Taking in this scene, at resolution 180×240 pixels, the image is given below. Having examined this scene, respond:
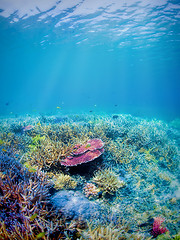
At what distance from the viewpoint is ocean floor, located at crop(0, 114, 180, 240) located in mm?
2744

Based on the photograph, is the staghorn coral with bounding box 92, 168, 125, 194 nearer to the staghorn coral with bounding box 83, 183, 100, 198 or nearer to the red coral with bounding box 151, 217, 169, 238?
the staghorn coral with bounding box 83, 183, 100, 198

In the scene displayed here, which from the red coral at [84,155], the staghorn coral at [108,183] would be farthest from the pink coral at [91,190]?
the red coral at [84,155]

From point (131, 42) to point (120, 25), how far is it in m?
9.41

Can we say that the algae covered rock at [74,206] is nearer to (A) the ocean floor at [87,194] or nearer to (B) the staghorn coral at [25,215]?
(A) the ocean floor at [87,194]

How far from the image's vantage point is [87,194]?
4301 millimetres

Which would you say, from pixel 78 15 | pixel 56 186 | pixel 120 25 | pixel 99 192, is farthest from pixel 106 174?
pixel 120 25

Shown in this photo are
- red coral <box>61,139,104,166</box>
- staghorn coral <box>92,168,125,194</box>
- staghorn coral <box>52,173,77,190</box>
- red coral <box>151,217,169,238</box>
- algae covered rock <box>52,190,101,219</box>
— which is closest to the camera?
algae covered rock <box>52,190,101,219</box>

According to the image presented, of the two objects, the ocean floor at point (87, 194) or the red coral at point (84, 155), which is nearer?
the ocean floor at point (87, 194)

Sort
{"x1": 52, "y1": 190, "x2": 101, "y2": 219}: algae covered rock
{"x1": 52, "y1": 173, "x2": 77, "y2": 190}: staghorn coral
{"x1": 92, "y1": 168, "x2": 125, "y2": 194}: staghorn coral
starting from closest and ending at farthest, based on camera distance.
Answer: {"x1": 52, "y1": 190, "x2": 101, "y2": 219}: algae covered rock
{"x1": 52, "y1": 173, "x2": 77, "y2": 190}: staghorn coral
{"x1": 92, "y1": 168, "x2": 125, "y2": 194}: staghorn coral

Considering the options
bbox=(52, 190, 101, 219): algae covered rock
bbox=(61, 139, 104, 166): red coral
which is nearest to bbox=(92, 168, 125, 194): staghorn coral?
bbox=(61, 139, 104, 166): red coral

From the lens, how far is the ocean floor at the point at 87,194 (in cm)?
274

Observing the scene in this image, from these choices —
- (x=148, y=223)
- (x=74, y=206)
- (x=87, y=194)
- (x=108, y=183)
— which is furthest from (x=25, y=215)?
(x=148, y=223)

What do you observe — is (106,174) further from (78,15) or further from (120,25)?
(120,25)

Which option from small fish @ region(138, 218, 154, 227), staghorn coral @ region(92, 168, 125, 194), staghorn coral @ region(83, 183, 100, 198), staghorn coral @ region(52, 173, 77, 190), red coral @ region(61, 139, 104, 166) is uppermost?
red coral @ region(61, 139, 104, 166)
